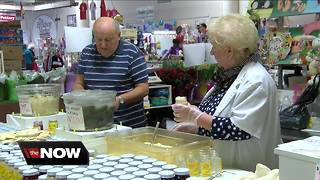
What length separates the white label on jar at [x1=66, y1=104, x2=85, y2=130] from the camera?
2.31m

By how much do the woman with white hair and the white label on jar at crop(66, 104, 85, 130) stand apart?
0.53 m

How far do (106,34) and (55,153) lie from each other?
5.58 ft

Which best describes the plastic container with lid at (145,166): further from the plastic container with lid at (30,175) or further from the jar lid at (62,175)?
the plastic container with lid at (30,175)

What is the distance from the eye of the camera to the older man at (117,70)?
10.5ft

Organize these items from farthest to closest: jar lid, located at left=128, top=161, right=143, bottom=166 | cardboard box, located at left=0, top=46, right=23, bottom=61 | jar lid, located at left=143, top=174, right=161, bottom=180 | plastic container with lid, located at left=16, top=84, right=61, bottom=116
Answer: cardboard box, located at left=0, top=46, right=23, bottom=61 → plastic container with lid, located at left=16, top=84, right=61, bottom=116 → jar lid, located at left=128, top=161, right=143, bottom=166 → jar lid, located at left=143, top=174, right=161, bottom=180

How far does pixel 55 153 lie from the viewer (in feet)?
5.20

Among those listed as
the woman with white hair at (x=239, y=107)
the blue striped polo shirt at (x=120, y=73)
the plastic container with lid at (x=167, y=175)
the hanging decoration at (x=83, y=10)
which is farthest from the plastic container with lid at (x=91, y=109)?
the hanging decoration at (x=83, y=10)

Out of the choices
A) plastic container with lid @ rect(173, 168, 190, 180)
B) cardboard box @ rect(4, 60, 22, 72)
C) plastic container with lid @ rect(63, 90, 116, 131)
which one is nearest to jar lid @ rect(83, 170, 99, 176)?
plastic container with lid @ rect(173, 168, 190, 180)

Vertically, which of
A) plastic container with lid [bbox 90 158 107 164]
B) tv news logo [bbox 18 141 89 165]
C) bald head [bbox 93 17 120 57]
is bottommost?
plastic container with lid [bbox 90 158 107 164]

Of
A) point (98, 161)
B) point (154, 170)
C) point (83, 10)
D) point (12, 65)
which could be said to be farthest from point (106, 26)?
point (83, 10)

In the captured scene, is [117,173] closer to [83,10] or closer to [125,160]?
[125,160]

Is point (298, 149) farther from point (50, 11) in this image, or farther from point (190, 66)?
point (50, 11)

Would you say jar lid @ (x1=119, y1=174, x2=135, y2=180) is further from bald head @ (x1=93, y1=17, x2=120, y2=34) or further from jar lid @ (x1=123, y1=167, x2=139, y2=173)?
bald head @ (x1=93, y1=17, x2=120, y2=34)

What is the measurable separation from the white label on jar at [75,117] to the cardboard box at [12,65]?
2.82m
